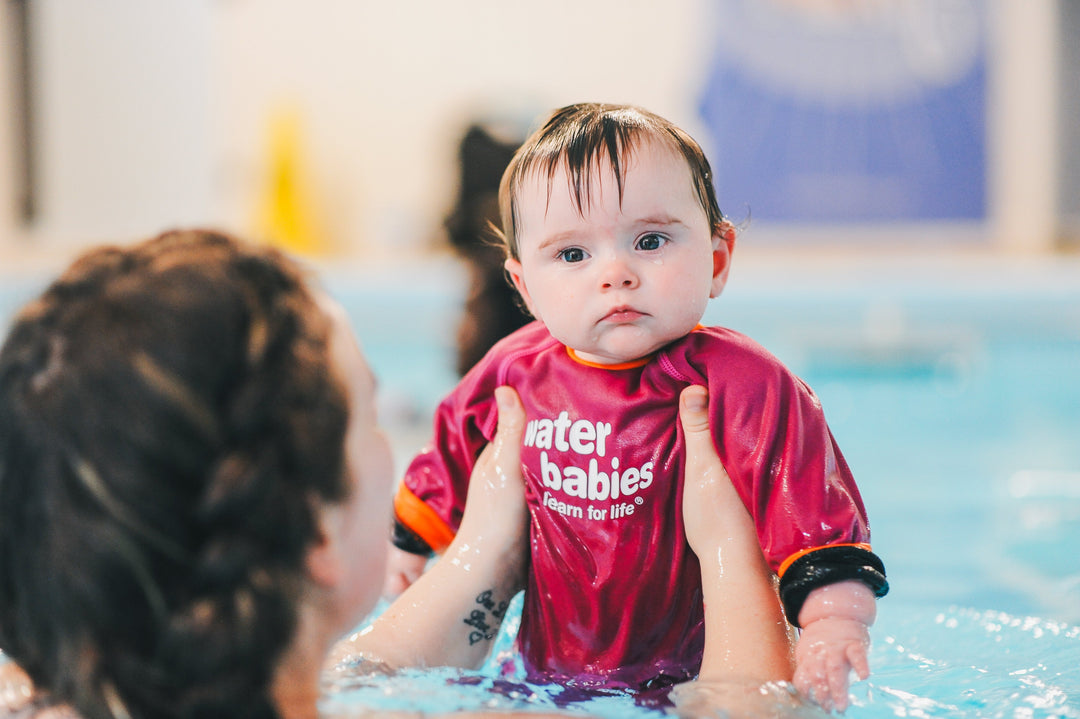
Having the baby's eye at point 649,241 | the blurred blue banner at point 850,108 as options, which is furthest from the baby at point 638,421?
the blurred blue banner at point 850,108

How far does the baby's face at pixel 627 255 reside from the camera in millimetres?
1241

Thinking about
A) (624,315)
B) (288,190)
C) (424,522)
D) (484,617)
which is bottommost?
(484,617)

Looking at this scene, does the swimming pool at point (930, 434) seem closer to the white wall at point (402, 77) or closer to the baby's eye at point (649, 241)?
the baby's eye at point (649, 241)

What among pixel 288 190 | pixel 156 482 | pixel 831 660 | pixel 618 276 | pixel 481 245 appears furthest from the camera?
pixel 288 190

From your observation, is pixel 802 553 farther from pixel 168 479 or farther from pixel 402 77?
pixel 402 77

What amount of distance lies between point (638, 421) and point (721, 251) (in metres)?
0.23

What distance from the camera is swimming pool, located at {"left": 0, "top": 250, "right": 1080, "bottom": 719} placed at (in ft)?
4.74

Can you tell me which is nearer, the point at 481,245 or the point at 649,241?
the point at 649,241

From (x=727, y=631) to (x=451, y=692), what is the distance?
0.30 metres

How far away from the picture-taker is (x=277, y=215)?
7750 mm

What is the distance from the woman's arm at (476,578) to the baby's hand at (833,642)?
395 millimetres

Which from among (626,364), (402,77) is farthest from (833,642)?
(402,77)

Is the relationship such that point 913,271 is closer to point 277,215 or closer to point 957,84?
point 957,84

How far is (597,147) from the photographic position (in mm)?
1258
